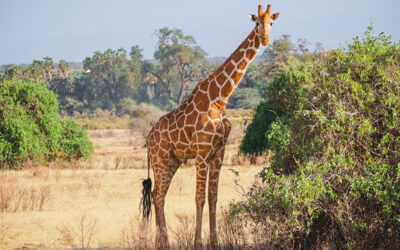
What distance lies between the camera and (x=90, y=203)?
428 inches

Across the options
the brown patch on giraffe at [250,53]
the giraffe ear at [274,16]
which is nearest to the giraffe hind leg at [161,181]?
the brown patch on giraffe at [250,53]

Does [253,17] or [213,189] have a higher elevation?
[253,17]

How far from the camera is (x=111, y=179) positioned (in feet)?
46.1

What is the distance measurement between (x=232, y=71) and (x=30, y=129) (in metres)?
11.4

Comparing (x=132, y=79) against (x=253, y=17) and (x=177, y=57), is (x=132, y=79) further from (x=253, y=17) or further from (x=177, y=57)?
(x=253, y=17)

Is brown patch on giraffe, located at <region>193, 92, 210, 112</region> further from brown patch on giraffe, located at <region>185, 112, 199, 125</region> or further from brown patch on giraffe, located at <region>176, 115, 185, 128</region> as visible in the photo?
brown patch on giraffe, located at <region>176, 115, 185, 128</region>

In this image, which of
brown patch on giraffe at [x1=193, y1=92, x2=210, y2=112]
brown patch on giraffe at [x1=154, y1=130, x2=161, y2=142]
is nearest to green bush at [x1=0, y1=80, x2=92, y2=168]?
brown patch on giraffe at [x1=154, y1=130, x2=161, y2=142]

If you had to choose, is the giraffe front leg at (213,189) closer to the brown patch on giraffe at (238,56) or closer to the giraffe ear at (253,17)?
the brown patch on giraffe at (238,56)

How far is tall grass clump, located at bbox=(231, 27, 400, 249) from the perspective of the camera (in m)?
4.77

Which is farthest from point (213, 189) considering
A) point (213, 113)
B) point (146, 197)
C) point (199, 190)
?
point (146, 197)

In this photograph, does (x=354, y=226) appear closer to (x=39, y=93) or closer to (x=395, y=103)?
(x=395, y=103)

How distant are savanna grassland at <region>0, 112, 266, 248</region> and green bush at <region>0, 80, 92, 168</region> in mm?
613

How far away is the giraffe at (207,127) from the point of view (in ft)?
19.4

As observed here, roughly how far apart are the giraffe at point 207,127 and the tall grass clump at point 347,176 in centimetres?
75
